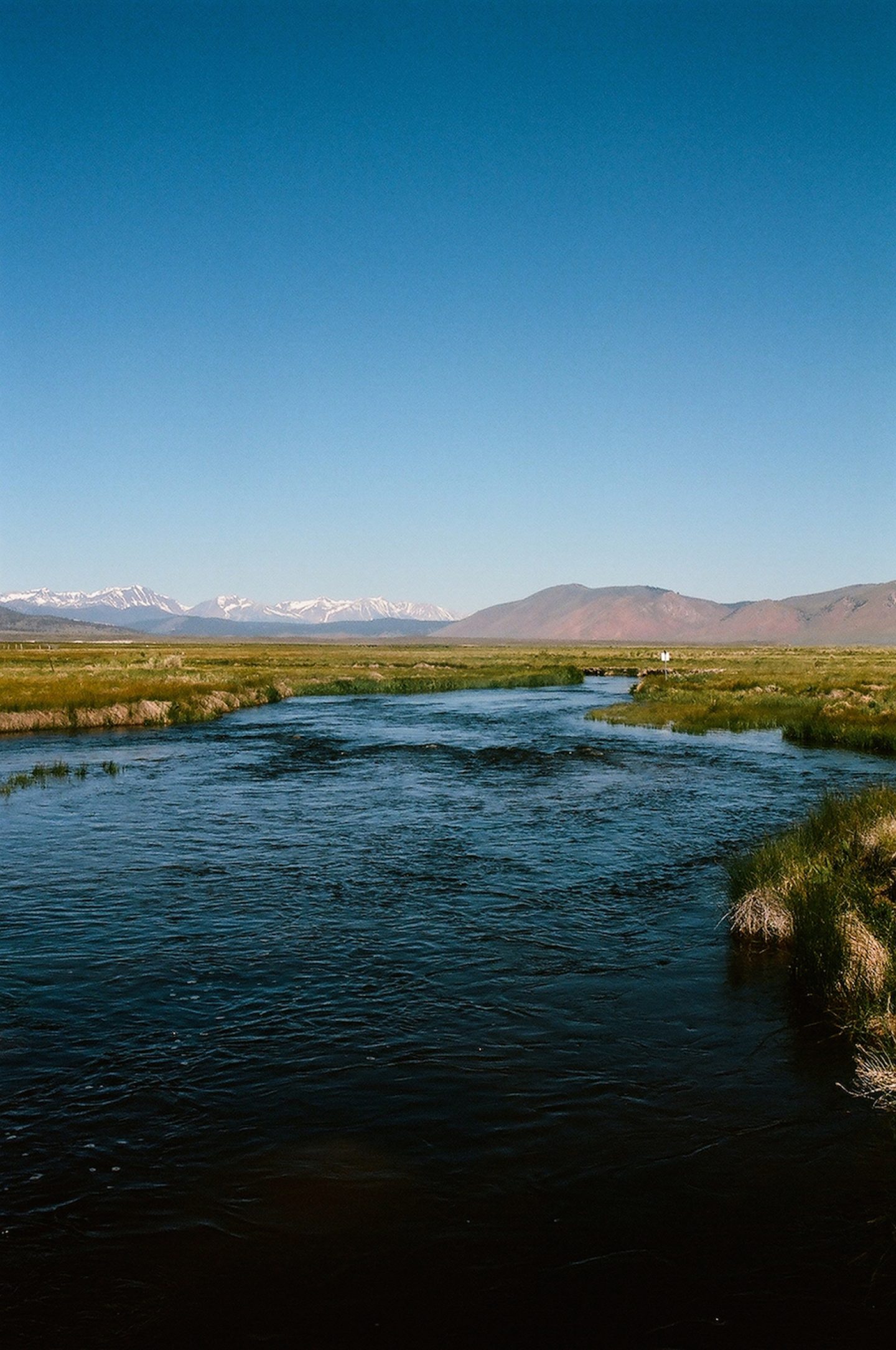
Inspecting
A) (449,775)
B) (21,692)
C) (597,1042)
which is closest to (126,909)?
(597,1042)

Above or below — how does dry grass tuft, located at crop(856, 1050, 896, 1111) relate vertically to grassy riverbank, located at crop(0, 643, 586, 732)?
below

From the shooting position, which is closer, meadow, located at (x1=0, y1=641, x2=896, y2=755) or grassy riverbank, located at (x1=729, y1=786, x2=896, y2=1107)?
grassy riverbank, located at (x1=729, y1=786, x2=896, y2=1107)

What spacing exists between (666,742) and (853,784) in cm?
1300

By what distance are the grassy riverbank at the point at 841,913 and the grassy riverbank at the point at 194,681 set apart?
37045 mm

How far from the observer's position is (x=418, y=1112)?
937cm

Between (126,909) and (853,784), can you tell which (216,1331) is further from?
(853,784)

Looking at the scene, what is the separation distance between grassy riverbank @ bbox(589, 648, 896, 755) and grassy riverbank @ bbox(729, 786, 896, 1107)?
2110 cm

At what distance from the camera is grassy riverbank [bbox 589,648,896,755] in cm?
3959

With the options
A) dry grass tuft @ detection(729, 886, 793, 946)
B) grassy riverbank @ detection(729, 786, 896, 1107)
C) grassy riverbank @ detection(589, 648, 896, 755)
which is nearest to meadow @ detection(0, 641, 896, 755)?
grassy riverbank @ detection(589, 648, 896, 755)

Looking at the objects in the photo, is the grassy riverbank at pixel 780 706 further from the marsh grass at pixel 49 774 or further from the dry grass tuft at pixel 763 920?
the marsh grass at pixel 49 774

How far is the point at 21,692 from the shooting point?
168ft

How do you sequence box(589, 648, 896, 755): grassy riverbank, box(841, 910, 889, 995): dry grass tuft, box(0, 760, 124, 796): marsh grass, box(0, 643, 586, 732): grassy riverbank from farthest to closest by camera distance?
box(0, 643, 586, 732): grassy riverbank, box(589, 648, 896, 755): grassy riverbank, box(0, 760, 124, 796): marsh grass, box(841, 910, 889, 995): dry grass tuft

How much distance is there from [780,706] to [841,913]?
1566 inches

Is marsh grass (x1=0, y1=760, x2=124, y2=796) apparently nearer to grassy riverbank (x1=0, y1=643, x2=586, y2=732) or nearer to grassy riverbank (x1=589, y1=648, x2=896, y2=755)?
grassy riverbank (x1=0, y1=643, x2=586, y2=732)
